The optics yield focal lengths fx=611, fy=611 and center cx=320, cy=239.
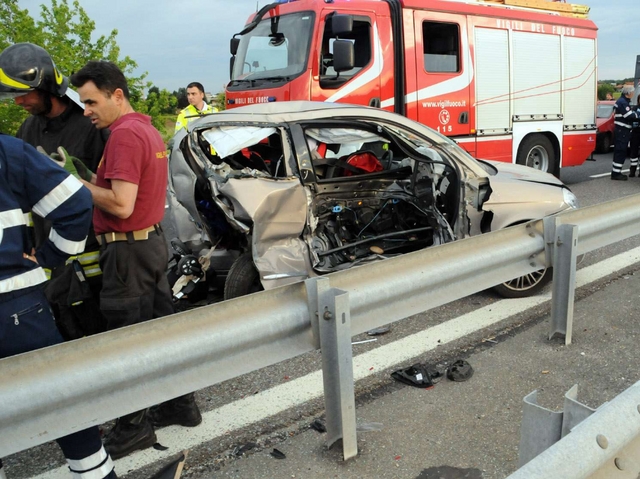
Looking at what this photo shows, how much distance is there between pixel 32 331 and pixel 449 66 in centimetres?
786

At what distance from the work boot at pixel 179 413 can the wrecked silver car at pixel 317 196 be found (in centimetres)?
135

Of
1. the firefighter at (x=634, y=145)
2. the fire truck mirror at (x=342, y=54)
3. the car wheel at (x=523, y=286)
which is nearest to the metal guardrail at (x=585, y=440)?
the car wheel at (x=523, y=286)

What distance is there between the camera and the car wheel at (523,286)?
4.75 m

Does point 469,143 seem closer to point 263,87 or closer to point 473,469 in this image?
point 263,87

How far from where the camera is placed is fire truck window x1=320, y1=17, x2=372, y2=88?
7746 mm

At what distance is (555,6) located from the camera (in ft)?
35.4

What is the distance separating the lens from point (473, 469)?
2578 mm

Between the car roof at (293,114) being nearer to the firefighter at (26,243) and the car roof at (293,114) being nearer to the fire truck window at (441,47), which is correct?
the firefighter at (26,243)

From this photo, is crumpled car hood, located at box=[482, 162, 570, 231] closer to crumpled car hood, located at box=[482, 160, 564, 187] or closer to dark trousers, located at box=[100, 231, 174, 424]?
crumpled car hood, located at box=[482, 160, 564, 187]

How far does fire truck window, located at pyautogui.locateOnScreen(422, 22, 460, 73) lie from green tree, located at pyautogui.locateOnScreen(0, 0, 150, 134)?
25.3 feet

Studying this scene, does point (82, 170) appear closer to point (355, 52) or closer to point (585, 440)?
point (585, 440)

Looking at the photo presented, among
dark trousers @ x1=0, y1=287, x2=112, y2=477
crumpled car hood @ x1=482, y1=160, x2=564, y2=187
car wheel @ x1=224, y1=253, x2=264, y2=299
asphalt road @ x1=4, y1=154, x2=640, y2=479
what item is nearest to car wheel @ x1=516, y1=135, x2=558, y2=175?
crumpled car hood @ x1=482, y1=160, x2=564, y2=187

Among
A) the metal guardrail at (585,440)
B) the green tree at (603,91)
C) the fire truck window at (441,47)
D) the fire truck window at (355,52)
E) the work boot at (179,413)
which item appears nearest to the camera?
the metal guardrail at (585,440)

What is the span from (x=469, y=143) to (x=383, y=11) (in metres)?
2.39
